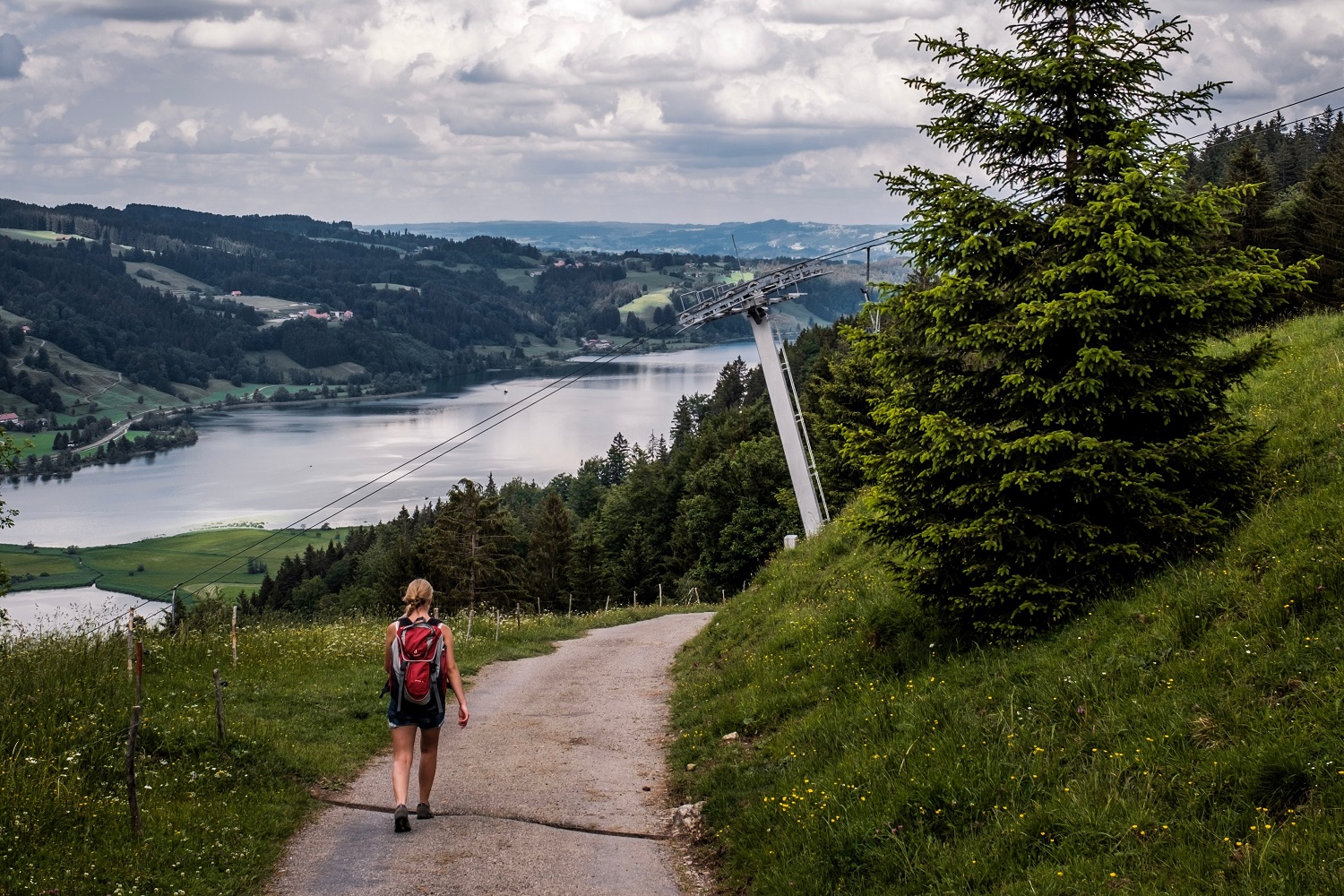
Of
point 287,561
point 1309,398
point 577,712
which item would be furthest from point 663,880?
point 287,561

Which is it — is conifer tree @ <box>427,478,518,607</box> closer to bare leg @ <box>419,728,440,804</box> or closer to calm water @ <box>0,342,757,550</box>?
bare leg @ <box>419,728,440,804</box>

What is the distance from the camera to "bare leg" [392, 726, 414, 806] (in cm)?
787

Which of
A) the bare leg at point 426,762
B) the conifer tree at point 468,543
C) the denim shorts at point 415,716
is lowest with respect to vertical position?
the conifer tree at point 468,543

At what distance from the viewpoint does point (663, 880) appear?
281 inches

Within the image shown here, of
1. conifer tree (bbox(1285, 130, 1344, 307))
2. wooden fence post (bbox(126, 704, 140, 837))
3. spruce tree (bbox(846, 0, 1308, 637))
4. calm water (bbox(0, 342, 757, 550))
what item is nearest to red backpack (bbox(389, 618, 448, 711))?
wooden fence post (bbox(126, 704, 140, 837))

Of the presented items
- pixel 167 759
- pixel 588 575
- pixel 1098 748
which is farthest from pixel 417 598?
pixel 588 575

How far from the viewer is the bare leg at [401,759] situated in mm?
7867

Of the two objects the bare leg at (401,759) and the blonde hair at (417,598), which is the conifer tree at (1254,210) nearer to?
the blonde hair at (417,598)

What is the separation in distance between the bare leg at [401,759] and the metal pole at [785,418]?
20215 mm

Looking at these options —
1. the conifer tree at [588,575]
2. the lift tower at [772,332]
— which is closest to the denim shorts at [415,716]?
the lift tower at [772,332]

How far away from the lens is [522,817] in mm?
8367

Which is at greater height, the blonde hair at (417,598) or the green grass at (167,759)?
the blonde hair at (417,598)

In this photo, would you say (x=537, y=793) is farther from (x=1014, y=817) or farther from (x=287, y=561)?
(x=287, y=561)

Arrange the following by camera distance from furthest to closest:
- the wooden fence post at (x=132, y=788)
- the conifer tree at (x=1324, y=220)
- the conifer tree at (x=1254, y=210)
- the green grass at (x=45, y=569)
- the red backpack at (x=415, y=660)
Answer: the green grass at (x=45, y=569) → the conifer tree at (x=1254, y=210) → the conifer tree at (x=1324, y=220) → the red backpack at (x=415, y=660) → the wooden fence post at (x=132, y=788)
